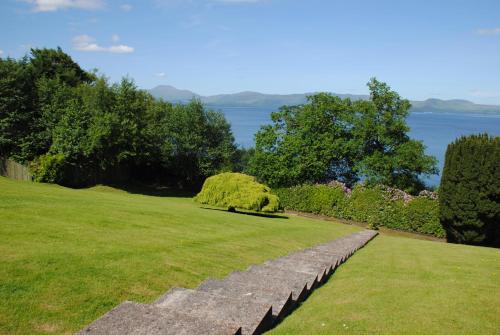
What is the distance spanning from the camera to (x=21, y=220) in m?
10.7

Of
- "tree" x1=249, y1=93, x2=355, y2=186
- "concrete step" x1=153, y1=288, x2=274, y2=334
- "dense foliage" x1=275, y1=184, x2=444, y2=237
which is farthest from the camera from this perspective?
"tree" x1=249, y1=93, x2=355, y2=186

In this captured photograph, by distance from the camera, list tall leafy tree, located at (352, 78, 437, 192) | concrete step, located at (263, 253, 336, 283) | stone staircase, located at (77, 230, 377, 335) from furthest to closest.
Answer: tall leafy tree, located at (352, 78, 437, 192), concrete step, located at (263, 253, 336, 283), stone staircase, located at (77, 230, 377, 335)

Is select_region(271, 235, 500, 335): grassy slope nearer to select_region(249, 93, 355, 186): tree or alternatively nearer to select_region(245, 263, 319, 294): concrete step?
select_region(245, 263, 319, 294): concrete step

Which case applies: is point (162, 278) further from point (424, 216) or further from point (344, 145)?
point (344, 145)

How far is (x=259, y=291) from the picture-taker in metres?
7.07

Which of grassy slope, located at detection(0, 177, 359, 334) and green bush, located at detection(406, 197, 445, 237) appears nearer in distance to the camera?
grassy slope, located at detection(0, 177, 359, 334)

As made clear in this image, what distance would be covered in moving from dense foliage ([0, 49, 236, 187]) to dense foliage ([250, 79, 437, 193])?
30.3 feet

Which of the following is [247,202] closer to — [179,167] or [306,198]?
[306,198]

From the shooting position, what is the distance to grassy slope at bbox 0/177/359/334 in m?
6.20

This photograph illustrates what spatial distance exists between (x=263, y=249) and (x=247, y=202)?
44.9 ft

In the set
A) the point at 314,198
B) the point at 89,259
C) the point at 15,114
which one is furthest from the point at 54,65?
the point at 89,259

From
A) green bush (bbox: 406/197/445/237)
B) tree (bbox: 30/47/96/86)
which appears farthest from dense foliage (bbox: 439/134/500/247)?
tree (bbox: 30/47/96/86)

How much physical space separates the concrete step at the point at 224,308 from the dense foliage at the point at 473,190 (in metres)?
23.2

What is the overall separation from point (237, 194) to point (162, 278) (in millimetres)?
19546
